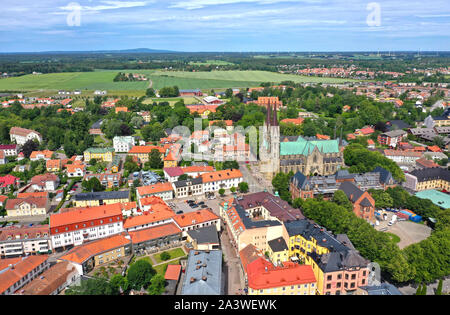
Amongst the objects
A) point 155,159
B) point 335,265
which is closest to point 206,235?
point 335,265

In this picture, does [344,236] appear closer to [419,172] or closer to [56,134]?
[419,172]

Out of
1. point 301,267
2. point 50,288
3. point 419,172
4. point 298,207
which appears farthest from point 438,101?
point 50,288

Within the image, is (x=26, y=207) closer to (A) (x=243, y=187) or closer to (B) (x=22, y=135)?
(A) (x=243, y=187)

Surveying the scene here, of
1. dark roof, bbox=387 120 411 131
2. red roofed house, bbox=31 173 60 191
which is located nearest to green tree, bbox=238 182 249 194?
red roofed house, bbox=31 173 60 191

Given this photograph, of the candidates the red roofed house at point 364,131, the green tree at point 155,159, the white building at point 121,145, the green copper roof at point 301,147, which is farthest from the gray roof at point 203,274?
the red roofed house at point 364,131

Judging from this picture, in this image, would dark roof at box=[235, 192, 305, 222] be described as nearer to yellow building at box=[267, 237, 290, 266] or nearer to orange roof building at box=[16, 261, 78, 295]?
yellow building at box=[267, 237, 290, 266]

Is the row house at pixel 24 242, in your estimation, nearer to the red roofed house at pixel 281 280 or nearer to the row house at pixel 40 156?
the red roofed house at pixel 281 280
